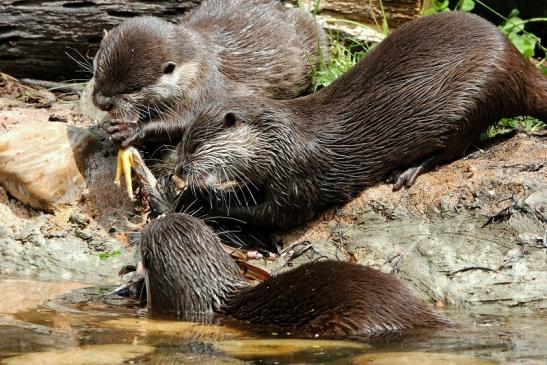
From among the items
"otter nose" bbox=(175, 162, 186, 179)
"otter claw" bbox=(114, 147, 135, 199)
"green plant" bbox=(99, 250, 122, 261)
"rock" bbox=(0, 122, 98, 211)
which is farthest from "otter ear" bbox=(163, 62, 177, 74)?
"green plant" bbox=(99, 250, 122, 261)

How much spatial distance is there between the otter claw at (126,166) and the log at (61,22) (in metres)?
1.52

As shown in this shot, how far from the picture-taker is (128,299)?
496 cm

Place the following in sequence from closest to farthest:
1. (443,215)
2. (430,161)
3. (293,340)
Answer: (293,340) < (443,215) < (430,161)

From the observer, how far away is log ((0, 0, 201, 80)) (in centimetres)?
710

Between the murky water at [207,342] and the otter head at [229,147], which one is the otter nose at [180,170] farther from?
the murky water at [207,342]

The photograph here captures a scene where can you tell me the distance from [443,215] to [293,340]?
1387mm

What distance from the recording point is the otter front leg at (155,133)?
233 inches

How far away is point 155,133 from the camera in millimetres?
5973

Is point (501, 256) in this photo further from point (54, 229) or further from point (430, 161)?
point (54, 229)

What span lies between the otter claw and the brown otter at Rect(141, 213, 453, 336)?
0.89 meters

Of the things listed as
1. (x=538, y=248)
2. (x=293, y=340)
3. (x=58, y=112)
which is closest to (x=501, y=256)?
(x=538, y=248)

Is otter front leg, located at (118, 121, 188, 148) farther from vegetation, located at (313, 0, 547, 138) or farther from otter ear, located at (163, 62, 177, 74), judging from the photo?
vegetation, located at (313, 0, 547, 138)

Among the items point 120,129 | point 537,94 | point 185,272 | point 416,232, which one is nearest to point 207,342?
point 185,272

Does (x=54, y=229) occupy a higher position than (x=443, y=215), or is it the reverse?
(x=443, y=215)
